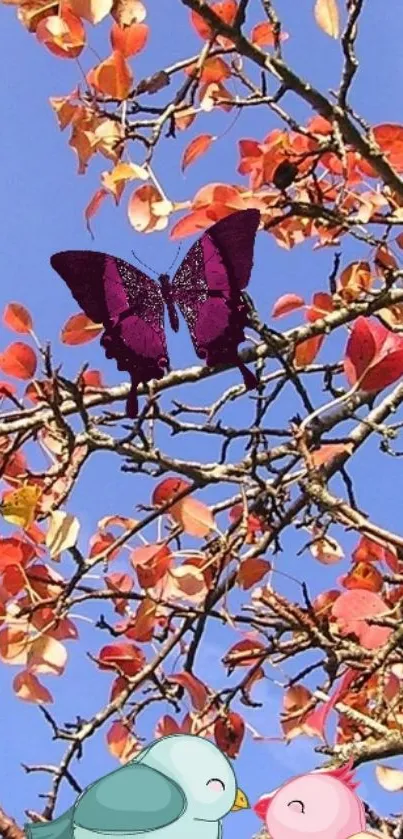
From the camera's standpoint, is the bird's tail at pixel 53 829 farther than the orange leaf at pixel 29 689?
No

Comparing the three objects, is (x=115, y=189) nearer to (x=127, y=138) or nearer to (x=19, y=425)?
(x=127, y=138)

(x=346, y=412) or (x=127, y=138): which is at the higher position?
(x=127, y=138)

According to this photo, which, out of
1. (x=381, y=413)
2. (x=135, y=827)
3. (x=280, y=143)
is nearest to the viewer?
(x=135, y=827)

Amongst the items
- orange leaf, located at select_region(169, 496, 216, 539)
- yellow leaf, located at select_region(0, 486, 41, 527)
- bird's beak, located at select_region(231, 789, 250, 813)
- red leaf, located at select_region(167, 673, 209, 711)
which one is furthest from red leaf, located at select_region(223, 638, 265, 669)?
bird's beak, located at select_region(231, 789, 250, 813)

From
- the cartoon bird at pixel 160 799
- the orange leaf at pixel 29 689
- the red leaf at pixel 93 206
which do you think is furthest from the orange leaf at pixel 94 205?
the cartoon bird at pixel 160 799

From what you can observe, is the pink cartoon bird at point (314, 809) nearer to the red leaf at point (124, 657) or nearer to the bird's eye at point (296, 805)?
the bird's eye at point (296, 805)

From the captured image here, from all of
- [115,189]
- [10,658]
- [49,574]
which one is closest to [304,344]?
[115,189]

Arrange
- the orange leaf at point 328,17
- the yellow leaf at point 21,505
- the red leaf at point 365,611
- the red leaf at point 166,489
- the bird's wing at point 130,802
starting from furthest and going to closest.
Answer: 1. the red leaf at point 166,489
2. the orange leaf at point 328,17
3. the yellow leaf at point 21,505
4. the red leaf at point 365,611
5. the bird's wing at point 130,802

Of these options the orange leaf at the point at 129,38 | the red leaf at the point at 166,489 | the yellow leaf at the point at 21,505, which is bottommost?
the yellow leaf at the point at 21,505
